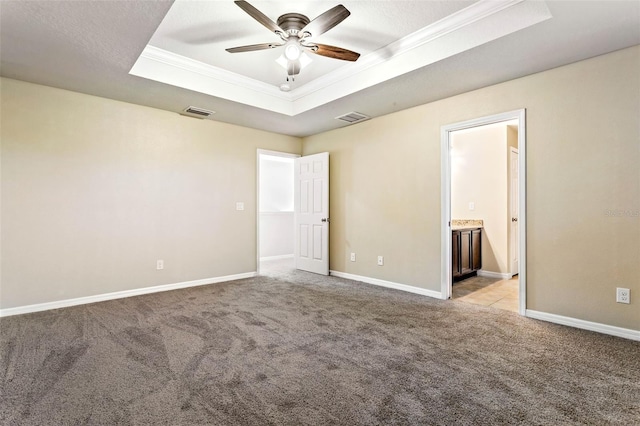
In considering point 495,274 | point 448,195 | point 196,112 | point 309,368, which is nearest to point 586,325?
point 448,195

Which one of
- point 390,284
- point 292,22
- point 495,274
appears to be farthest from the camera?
point 495,274

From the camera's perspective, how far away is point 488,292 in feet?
14.3

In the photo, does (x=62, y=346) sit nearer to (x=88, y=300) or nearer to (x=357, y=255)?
(x=88, y=300)

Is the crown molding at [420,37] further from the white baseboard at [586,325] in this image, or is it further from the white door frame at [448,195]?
the white baseboard at [586,325]

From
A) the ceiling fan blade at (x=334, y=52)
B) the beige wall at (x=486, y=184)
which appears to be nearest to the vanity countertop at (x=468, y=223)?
the beige wall at (x=486, y=184)

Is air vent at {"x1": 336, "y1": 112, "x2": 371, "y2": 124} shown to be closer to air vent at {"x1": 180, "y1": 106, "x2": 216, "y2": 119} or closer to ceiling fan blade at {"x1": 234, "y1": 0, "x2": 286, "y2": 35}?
air vent at {"x1": 180, "y1": 106, "x2": 216, "y2": 119}

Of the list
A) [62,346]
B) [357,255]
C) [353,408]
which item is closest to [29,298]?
[62,346]

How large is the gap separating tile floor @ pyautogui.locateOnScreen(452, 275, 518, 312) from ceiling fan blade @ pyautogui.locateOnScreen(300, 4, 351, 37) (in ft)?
11.1

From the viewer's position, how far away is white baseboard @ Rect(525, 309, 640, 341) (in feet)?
8.90

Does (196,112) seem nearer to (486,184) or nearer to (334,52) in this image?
(334,52)

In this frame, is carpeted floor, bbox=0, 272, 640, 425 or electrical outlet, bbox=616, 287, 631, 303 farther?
electrical outlet, bbox=616, 287, 631, 303

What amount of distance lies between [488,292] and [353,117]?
312 cm

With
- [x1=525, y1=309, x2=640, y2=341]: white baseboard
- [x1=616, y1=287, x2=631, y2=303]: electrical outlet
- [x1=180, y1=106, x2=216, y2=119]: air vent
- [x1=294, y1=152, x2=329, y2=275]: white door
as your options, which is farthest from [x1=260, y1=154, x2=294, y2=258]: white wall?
[x1=616, y1=287, x2=631, y2=303]: electrical outlet

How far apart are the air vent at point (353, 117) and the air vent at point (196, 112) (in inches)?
74.3
